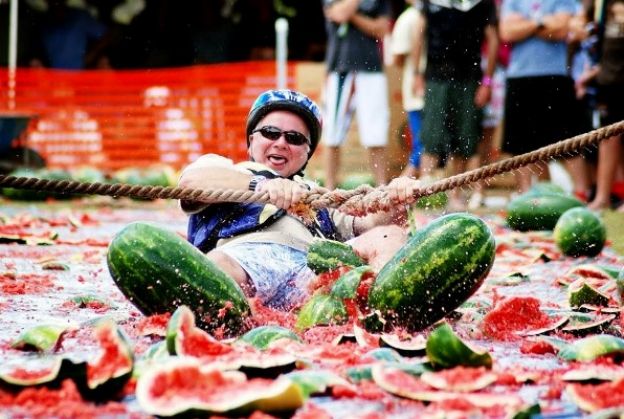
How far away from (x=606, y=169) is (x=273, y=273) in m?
6.69

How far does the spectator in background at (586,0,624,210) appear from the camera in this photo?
409 inches

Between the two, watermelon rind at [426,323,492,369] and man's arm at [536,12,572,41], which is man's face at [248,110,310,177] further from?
man's arm at [536,12,572,41]

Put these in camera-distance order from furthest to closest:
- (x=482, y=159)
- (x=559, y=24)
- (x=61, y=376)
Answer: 1. (x=482, y=159)
2. (x=559, y=24)
3. (x=61, y=376)

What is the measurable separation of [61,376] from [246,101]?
11.8 m

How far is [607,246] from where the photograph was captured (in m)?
7.73

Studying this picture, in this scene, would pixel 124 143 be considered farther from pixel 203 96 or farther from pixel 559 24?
pixel 559 24

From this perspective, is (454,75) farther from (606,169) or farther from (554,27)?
(606,169)

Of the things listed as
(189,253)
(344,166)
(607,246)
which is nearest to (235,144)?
(344,166)

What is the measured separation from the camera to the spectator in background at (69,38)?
47.8 ft

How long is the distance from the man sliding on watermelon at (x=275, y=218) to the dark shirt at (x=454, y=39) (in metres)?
5.19

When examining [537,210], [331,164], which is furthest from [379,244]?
[331,164]

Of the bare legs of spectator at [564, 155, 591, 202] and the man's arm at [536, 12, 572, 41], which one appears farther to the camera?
the bare legs of spectator at [564, 155, 591, 202]

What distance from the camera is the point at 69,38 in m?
14.9

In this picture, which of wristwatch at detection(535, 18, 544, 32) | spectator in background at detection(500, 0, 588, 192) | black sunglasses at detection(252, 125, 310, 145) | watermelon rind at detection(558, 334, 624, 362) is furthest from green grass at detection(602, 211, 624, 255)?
watermelon rind at detection(558, 334, 624, 362)
